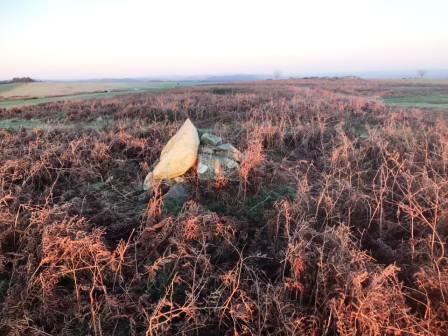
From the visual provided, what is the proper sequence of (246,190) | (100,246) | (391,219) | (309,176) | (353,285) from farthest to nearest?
1. (309,176)
2. (246,190)
3. (391,219)
4. (100,246)
5. (353,285)

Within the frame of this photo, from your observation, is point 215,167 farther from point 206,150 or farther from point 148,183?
point 148,183

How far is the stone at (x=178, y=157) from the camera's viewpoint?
20.7ft

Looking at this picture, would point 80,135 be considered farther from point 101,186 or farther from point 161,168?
point 161,168

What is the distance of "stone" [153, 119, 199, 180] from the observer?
630 cm

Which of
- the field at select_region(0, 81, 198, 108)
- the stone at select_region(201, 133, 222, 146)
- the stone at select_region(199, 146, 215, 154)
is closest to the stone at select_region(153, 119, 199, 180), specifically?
the stone at select_region(199, 146, 215, 154)

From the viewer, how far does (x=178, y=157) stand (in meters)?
6.39

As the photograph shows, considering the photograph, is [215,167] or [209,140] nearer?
[215,167]

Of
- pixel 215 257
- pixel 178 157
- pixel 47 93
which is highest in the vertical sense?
pixel 47 93

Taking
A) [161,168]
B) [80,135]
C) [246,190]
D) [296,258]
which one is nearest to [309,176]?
[246,190]

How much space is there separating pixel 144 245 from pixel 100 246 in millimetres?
579

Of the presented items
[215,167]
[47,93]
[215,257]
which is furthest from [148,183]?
[47,93]

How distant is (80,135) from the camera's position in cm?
949

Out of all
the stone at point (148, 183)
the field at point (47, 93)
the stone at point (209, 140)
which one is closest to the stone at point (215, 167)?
the stone at point (209, 140)

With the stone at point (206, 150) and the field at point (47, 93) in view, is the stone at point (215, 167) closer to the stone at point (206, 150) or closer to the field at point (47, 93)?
the stone at point (206, 150)
